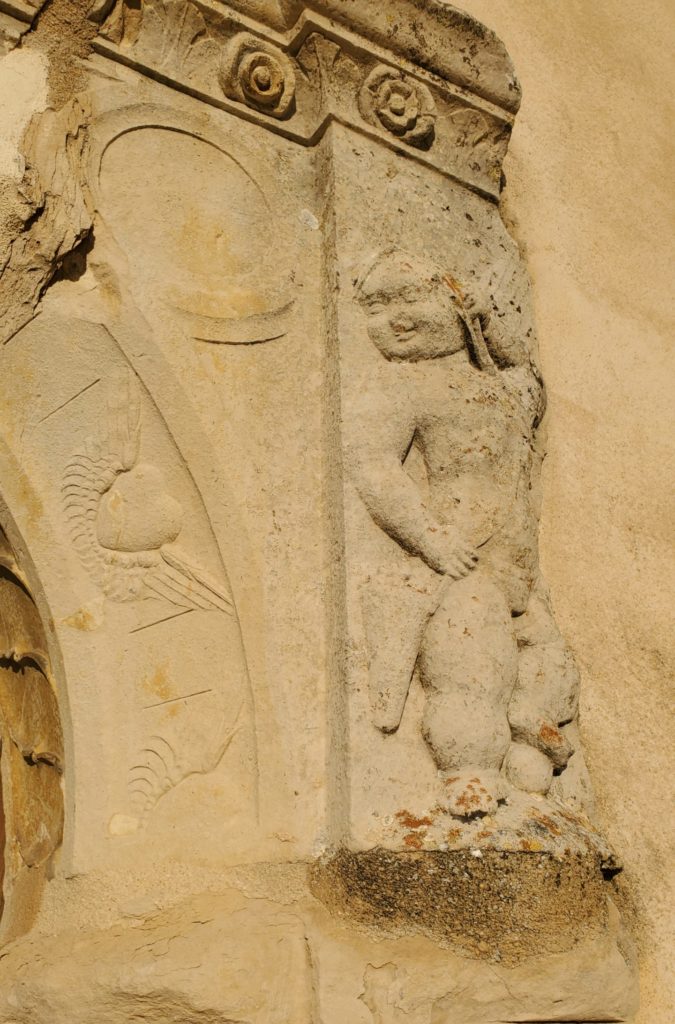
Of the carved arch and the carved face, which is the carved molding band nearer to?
→ the carved face

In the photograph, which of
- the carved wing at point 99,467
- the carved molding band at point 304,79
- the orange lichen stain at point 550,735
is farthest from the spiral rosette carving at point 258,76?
the orange lichen stain at point 550,735

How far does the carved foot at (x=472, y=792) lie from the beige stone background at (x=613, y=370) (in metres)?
0.53

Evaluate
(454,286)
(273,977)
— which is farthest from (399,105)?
(273,977)

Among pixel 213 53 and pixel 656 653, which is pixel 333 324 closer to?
pixel 213 53

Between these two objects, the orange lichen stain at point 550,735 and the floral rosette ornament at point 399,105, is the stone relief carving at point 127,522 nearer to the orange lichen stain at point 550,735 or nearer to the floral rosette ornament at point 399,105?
the orange lichen stain at point 550,735

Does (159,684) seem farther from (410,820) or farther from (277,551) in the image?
(410,820)

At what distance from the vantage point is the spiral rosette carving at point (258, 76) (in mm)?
2426

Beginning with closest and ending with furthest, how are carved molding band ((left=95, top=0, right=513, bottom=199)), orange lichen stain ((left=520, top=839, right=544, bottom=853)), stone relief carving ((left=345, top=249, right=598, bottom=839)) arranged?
orange lichen stain ((left=520, top=839, right=544, bottom=853)), stone relief carving ((left=345, top=249, right=598, bottom=839)), carved molding band ((left=95, top=0, right=513, bottom=199))

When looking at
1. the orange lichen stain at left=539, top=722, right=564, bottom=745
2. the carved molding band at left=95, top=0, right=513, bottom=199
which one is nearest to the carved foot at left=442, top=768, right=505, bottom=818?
the orange lichen stain at left=539, top=722, right=564, bottom=745

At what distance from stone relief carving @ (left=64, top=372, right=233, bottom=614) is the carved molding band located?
84cm

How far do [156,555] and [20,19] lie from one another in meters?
1.20

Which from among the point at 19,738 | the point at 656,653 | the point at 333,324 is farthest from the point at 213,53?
the point at 656,653

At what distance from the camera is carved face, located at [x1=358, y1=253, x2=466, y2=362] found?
2.25 m

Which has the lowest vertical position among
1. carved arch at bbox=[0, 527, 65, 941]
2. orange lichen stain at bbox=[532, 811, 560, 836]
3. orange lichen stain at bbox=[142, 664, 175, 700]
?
carved arch at bbox=[0, 527, 65, 941]
